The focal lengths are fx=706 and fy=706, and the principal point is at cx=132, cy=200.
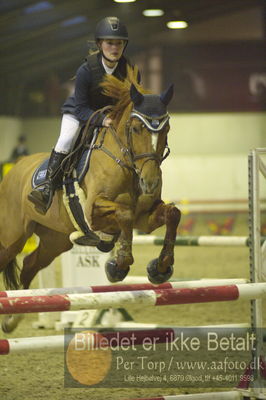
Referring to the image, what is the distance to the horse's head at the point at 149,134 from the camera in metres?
3.66

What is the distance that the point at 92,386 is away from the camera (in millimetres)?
4383

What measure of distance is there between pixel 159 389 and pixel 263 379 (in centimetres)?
65

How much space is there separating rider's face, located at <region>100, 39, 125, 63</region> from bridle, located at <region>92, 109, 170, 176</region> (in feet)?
1.35

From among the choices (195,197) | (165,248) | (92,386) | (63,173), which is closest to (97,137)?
(63,173)

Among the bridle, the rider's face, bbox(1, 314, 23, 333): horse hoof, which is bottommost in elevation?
bbox(1, 314, 23, 333): horse hoof

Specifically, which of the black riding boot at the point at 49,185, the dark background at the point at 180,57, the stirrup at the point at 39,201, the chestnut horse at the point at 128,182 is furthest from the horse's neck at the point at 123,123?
the dark background at the point at 180,57

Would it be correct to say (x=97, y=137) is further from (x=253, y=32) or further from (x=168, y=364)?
(x=253, y=32)

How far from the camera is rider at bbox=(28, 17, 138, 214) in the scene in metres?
4.13

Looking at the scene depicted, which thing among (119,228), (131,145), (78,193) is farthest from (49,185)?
(131,145)

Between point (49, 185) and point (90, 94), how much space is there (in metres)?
0.65

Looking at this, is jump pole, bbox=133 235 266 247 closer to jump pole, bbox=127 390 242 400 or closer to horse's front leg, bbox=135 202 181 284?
horse's front leg, bbox=135 202 181 284

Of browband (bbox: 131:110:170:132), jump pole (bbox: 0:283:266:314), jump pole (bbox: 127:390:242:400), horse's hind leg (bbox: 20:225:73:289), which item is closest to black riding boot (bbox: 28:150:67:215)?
horse's hind leg (bbox: 20:225:73:289)

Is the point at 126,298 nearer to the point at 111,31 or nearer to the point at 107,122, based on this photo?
the point at 107,122

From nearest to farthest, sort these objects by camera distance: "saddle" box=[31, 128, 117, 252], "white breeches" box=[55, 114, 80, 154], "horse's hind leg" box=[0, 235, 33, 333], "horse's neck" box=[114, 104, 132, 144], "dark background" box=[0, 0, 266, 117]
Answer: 1. "horse's neck" box=[114, 104, 132, 144]
2. "saddle" box=[31, 128, 117, 252]
3. "white breeches" box=[55, 114, 80, 154]
4. "horse's hind leg" box=[0, 235, 33, 333]
5. "dark background" box=[0, 0, 266, 117]
